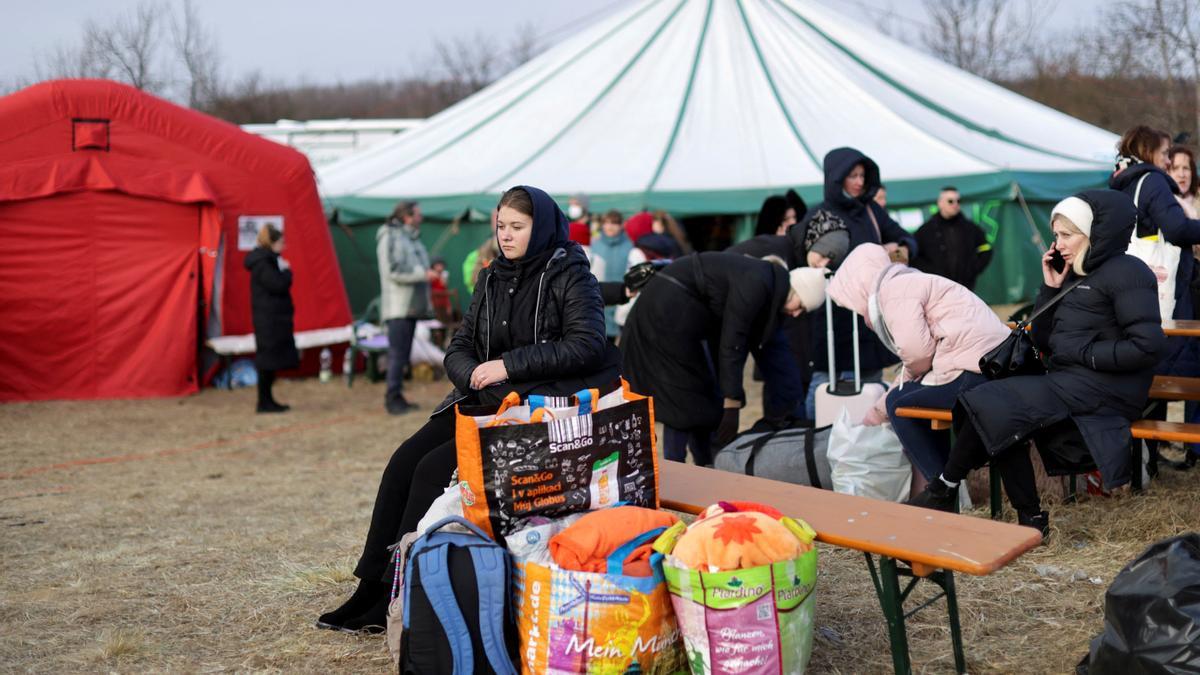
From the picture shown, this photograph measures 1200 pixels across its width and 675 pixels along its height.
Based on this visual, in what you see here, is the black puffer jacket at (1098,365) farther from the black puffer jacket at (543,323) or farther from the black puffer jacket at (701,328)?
the black puffer jacket at (543,323)

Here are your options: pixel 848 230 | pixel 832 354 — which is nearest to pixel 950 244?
pixel 848 230

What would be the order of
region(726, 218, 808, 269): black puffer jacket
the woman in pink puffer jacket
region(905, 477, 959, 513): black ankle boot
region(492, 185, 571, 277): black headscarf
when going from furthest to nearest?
region(726, 218, 808, 269): black puffer jacket
the woman in pink puffer jacket
region(905, 477, 959, 513): black ankle boot
region(492, 185, 571, 277): black headscarf

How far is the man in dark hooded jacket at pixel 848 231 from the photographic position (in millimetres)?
6473

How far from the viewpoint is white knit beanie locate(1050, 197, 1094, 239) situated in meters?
4.29

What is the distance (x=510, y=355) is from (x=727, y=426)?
1.98 meters

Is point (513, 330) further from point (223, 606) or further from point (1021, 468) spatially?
point (1021, 468)

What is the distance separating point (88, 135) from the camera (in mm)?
10930

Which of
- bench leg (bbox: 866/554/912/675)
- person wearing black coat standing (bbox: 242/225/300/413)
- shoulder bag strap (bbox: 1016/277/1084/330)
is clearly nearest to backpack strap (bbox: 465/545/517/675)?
bench leg (bbox: 866/554/912/675)

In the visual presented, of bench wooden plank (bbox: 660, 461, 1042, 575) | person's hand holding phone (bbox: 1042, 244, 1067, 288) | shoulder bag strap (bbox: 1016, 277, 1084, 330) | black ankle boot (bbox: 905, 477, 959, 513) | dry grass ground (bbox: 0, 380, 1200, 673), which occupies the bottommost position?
dry grass ground (bbox: 0, 380, 1200, 673)

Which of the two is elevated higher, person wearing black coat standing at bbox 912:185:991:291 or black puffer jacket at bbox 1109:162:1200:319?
black puffer jacket at bbox 1109:162:1200:319

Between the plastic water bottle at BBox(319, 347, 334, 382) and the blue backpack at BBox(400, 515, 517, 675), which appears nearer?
the blue backpack at BBox(400, 515, 517, 675)

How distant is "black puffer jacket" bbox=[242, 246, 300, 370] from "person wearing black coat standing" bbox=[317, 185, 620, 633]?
6.31 metres

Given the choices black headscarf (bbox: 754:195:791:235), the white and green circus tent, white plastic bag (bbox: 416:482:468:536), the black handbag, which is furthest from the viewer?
the white and green circus tent

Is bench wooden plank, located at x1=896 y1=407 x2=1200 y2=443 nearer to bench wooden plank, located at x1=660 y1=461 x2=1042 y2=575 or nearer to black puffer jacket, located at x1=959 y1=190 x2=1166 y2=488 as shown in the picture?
black puffer jacket, located at x1=959 y1=190 x2=1166 y2=488
